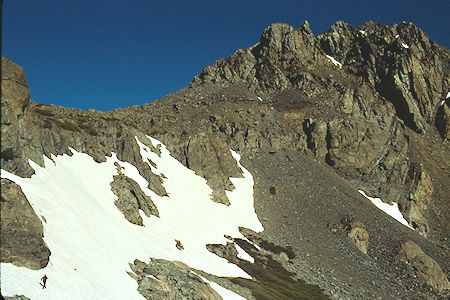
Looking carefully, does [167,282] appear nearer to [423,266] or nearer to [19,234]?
[19,234]

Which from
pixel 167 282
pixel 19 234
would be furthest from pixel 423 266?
pixel 19 234

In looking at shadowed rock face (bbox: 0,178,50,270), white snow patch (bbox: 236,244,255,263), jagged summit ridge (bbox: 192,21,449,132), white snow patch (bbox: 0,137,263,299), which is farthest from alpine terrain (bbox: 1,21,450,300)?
jagged summit ridge (bbox: 192,21,449,132)

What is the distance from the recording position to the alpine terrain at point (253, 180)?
3778cm

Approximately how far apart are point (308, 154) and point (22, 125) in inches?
3372

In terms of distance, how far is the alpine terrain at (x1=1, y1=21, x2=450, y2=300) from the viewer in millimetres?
37781

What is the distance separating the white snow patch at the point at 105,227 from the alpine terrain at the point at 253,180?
0.81 ft

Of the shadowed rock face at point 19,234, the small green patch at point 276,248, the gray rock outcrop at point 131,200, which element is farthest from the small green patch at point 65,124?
the small green patch at point 276,248

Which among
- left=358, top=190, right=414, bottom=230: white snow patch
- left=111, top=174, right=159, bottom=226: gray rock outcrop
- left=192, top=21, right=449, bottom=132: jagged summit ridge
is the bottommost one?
left=111, top=174, right=159, bottom=226: gray rock outcrop

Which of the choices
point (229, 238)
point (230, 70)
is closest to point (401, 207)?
point (229, 238)

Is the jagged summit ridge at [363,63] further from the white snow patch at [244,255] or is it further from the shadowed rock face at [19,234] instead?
the shadowed rock face at [19,234]

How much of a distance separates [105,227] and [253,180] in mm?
53144

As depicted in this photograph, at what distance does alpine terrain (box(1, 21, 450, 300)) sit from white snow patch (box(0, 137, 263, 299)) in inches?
9.7

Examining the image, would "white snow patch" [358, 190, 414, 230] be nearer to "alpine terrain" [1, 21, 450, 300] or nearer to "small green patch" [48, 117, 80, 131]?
"alpine terrain" [1, 21, 450, 300]

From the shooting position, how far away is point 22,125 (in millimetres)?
40906
